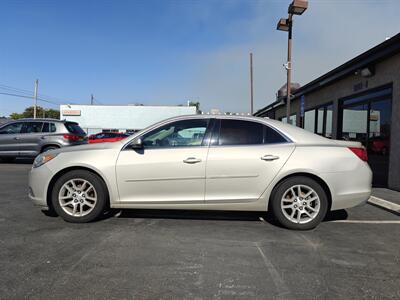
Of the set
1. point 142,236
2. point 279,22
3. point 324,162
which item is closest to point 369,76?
point 279,22

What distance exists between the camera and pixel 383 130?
349 inches

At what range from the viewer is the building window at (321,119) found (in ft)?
39.9

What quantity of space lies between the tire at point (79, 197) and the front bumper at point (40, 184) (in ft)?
0.40

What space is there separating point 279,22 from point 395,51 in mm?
5369

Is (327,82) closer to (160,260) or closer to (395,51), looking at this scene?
(395,51)

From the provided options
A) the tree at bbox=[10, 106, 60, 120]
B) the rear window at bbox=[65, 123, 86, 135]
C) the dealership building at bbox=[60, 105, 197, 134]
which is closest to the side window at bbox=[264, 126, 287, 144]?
the rear window at bbox=[65, 123, 86, 135]

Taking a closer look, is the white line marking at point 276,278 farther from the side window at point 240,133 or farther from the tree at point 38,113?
the tree at point 38,113

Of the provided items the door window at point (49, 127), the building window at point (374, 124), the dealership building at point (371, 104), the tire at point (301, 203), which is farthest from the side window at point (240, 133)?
the door window at point (49, 127)

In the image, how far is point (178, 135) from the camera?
188 inches

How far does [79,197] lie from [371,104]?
8.03 meters

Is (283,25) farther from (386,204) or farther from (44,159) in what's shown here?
(44,159)

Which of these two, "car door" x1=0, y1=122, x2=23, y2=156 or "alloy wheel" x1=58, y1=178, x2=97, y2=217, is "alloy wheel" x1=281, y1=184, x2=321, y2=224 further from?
"car door" x1=0, y1=122, x2=23, y2=156

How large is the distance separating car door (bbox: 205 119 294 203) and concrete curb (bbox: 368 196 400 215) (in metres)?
2.56

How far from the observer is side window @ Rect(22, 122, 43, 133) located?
1238 cm
